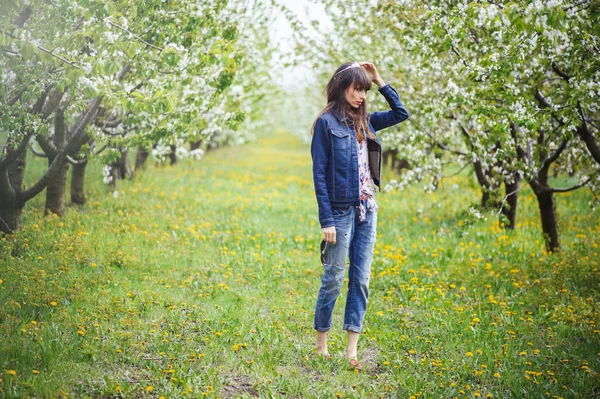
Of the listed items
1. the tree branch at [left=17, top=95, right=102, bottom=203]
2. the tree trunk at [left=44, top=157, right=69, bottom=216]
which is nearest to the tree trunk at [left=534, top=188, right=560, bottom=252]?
the tree branch at [left=17, top=95, right=102, bottom=203]

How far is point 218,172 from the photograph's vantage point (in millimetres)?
22312

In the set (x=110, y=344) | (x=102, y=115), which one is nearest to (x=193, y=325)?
(x=110, y=344)

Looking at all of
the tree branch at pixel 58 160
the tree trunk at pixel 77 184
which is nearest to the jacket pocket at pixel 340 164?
the tree branch at pixel 58 160

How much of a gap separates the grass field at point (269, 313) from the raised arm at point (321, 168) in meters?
1.27

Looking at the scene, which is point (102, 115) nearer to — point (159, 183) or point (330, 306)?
point (159, 183)

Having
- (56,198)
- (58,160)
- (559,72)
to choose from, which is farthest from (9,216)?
(559,72)

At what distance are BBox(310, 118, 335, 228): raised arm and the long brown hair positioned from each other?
A: 0.09 metres

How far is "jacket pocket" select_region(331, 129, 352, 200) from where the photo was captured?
14.5 feet

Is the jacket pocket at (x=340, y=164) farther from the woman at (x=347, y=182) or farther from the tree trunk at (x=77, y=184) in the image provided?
the tree trunk at (x=77, y=184)

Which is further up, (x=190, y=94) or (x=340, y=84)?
(x=190, y=94)

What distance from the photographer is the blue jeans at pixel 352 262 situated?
4.47 m

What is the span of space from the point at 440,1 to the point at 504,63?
A: 215 cm

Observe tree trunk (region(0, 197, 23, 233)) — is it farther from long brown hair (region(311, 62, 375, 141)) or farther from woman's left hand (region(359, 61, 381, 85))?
woman's left hand (region(359, 61, 381, 85))

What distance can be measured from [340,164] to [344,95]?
1.82ft
